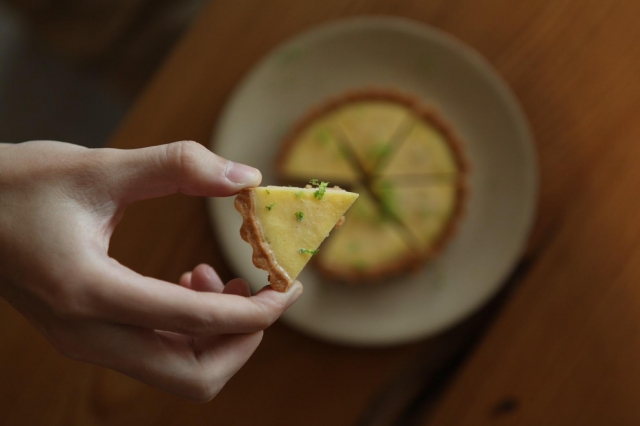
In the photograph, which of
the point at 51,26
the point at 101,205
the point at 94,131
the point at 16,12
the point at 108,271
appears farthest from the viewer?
the point at 94,131

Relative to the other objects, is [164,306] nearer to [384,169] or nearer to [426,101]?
[384,169]

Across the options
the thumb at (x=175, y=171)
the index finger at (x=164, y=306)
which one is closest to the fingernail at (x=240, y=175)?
the thumb at (x=175, y=171)

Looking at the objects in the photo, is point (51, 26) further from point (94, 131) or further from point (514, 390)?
point (514, 390)

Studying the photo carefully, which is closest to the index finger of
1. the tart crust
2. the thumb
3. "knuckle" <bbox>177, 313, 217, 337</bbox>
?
"knuckle" <bbox>177, 313, 217, 337</bbox>

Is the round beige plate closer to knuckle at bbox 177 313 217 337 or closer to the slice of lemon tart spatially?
the slice of lemon tart

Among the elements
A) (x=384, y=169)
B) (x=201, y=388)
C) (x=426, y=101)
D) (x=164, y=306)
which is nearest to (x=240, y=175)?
(x=164, y=306)

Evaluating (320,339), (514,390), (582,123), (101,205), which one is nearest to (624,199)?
(582,123)
